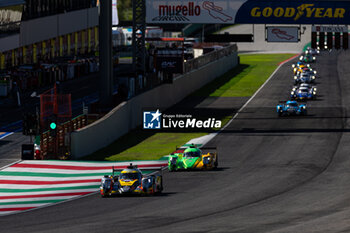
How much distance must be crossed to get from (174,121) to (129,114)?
25.1 ft

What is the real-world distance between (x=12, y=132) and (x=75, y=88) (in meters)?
26.2

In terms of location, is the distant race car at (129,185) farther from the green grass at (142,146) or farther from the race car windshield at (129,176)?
the green grass at (142,146)

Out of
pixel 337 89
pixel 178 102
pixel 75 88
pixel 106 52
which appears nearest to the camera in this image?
pixel 106 52

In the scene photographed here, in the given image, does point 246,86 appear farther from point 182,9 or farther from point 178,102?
point 182,9

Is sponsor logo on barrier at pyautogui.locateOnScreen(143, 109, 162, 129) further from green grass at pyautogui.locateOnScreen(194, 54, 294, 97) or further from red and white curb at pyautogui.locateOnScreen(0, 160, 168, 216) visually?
green grass at pyautogui.locateOnScreen(194, 54, 294, 97)

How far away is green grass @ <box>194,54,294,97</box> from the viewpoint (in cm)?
7731

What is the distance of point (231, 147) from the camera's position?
4534 centimetres

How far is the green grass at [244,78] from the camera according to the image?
77.3 metres

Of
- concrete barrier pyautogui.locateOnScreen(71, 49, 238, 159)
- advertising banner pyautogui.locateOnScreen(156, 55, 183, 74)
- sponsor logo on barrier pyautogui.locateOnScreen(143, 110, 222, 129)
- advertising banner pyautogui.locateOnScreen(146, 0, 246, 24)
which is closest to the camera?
concrete barrier pyautogui.locateOnScreen(71, 49, 238, 159)

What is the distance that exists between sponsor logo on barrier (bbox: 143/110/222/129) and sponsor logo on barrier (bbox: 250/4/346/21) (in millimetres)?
7586

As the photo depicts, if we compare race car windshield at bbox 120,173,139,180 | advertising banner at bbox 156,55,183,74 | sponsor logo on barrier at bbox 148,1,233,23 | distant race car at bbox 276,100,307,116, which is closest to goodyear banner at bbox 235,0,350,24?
sponsor logo on barrier at bbox 148,1,233,23

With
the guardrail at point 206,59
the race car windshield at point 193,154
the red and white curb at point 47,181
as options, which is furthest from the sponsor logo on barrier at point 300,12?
the guardrail at point 206,59

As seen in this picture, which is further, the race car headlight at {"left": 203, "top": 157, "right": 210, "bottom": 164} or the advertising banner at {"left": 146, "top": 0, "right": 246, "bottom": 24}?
the advertising banner at {"left": 146, "top": 0, "right": 246, "bottom": 24}

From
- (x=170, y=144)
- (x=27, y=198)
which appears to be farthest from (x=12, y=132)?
(x=27, y=198)
